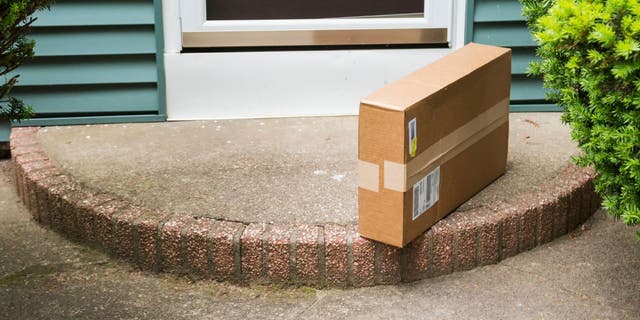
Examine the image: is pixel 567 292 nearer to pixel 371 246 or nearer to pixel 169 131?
pixel 371 246

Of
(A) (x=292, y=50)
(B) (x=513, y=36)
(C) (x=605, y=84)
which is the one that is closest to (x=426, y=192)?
(C) (x=605, y=84)

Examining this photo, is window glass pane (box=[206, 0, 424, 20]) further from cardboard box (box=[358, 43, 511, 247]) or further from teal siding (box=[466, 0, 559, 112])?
cardboard box (box=[358, 43, 511, 247])

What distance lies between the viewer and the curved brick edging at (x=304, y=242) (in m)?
3.06

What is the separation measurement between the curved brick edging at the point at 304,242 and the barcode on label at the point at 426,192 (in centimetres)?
12

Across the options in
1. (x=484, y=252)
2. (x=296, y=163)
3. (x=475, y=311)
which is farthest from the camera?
(x=296, y=163)

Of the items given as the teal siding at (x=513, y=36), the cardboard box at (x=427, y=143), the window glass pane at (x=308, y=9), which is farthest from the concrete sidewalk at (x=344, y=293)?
the window glass pane at (x=308, y=9)

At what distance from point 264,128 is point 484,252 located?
136 centimetres

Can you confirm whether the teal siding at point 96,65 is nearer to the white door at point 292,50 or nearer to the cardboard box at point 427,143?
the white door at point 292,50

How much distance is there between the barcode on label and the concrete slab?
0.26 metres

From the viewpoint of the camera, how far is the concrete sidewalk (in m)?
2.96

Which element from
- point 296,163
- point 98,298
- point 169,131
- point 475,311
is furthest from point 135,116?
point 475,311

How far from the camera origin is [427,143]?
295 centimetres

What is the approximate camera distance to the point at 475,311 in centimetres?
297

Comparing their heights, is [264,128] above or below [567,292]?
above
